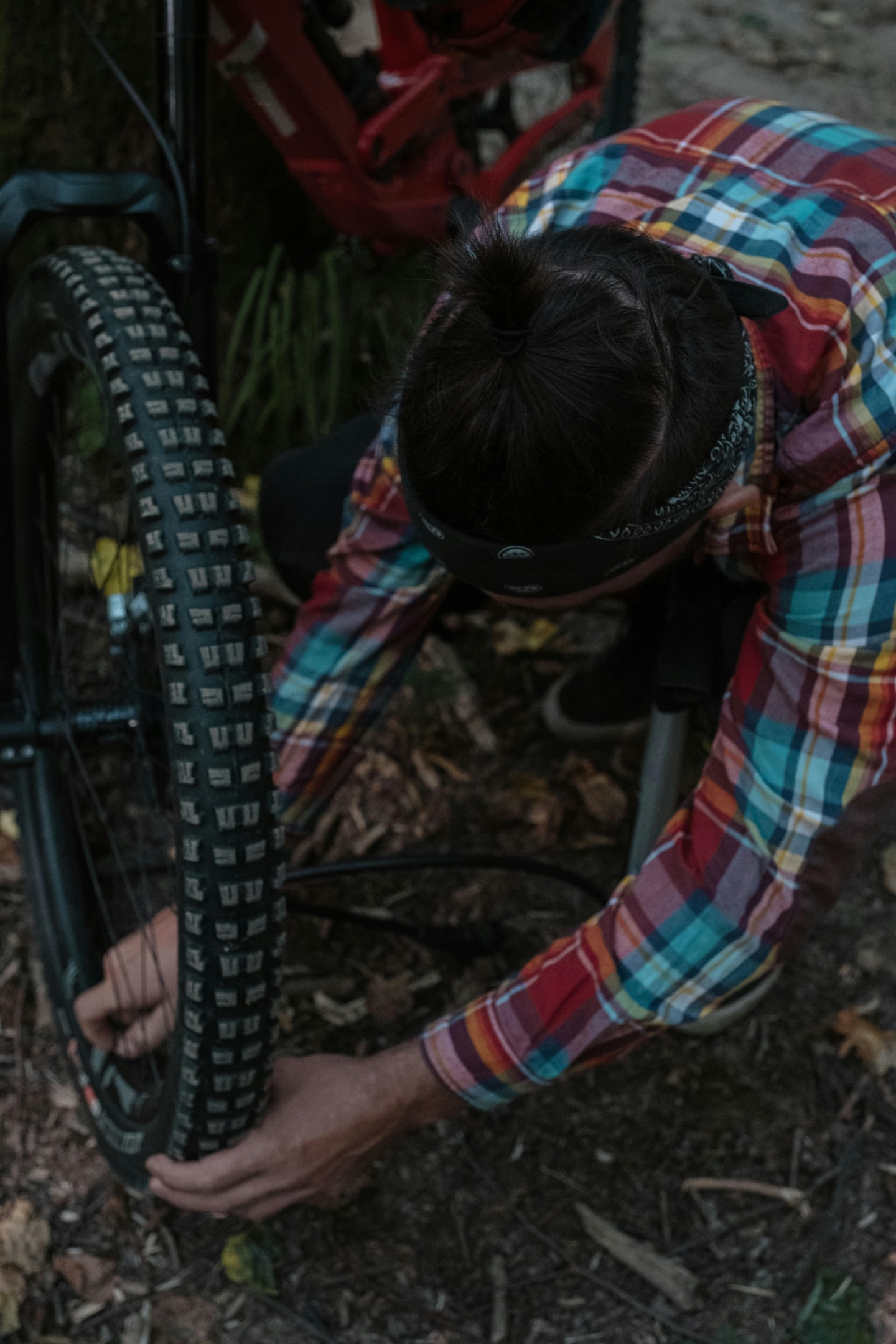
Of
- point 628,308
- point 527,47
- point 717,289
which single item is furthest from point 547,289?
point 527,47

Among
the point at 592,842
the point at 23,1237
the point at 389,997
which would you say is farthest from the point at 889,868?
the point at 23,1237

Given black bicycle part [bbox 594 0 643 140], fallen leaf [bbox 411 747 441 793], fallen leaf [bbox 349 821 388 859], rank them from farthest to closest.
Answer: black bicycle part [bbox 594 0 643 140] → fallen leaf [bbox 411 747 441 793] → fallen leaf [bbox 349 821 388 859]

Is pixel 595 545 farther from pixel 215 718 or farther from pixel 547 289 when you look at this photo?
pixel 215 718

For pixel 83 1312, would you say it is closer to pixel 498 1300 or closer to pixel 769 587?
pixel 498 1300

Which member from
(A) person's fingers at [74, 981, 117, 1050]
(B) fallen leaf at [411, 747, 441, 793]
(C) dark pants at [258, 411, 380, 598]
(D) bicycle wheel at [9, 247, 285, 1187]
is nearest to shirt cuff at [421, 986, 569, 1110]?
(D) bicycle wheel at [9, 247, 285, 1187]

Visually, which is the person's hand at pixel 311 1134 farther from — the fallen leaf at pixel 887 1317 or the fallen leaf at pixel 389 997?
the fallen leaf at pixel 887 1317

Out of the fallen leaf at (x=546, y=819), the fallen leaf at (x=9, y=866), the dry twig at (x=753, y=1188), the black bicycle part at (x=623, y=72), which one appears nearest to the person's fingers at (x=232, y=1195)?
the dry twig at (x=753, y=1188)

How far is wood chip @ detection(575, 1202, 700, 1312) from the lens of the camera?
4.83ft

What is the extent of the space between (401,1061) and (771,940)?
399 mm

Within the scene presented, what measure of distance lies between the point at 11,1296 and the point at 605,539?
3.66 feet

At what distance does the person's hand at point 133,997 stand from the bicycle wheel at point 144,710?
19mm

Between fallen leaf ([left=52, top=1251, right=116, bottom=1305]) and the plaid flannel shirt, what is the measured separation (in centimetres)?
54

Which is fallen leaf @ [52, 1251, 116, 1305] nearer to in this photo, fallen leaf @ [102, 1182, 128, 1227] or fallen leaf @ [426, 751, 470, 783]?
fallen leaf @ [102, 1182, 128, 1227]

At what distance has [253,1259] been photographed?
4.80 feet
